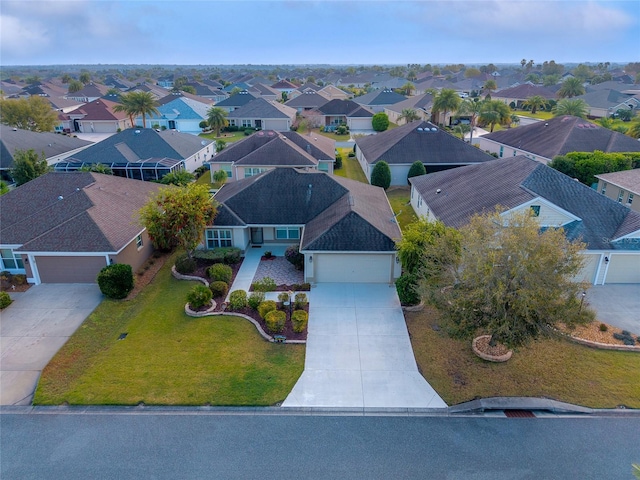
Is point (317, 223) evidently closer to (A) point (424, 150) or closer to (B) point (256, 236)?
(B) point (256, 236)

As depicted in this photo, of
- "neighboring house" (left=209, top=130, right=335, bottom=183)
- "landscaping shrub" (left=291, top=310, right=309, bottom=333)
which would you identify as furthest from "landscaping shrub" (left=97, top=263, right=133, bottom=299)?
"neighboring house" (left=209, top=130, right=335, bottom=183)

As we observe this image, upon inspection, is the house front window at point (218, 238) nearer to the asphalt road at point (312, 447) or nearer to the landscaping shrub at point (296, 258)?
the landscaping shrub at point (296, 258)

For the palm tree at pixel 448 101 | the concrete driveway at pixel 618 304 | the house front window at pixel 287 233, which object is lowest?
the concrete driveway at pixel 618 304

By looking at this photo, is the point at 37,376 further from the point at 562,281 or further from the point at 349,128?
the point at 349,128

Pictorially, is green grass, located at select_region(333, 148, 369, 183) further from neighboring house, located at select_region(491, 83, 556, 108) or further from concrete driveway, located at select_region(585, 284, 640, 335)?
neighboring house, located at select_region(491, 83, 556, 108)

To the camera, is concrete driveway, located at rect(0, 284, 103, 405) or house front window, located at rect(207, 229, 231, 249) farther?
house front window, located at rect(207, 229, 231, 249)

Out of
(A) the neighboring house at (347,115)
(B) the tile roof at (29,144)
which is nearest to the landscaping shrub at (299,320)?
(B) the tile roof at (29,144)
